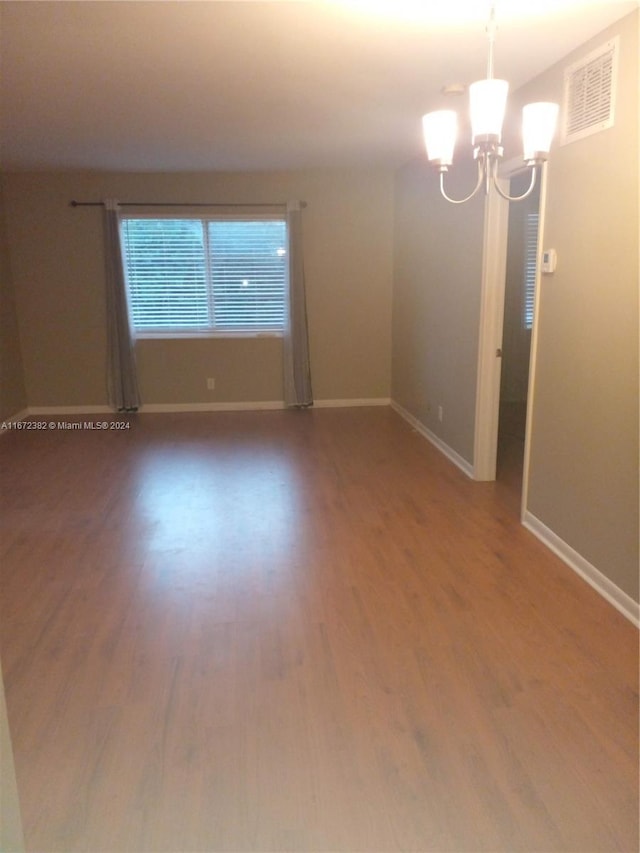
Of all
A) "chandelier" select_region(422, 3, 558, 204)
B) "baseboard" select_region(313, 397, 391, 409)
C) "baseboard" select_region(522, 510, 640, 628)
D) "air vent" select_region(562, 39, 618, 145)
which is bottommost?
"baseboard" select_region(522, 510, 640, 628)

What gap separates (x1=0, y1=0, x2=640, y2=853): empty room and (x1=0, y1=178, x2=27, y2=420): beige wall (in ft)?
0.17

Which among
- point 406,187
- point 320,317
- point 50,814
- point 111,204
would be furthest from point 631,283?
point 111,204

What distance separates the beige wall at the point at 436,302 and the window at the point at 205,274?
1.33 m

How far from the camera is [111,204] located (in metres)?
5.86

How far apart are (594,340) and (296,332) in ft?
12.7

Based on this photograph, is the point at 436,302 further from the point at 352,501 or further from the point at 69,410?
the point at 69,410

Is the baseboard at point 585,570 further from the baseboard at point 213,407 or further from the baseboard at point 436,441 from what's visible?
the baseboard at point 213,407

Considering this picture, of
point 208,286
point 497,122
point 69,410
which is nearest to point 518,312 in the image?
point 208,286

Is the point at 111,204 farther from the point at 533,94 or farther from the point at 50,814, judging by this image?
the point at 50,814

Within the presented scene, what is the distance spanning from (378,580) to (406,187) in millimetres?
4167

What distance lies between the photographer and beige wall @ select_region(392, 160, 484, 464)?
420cm

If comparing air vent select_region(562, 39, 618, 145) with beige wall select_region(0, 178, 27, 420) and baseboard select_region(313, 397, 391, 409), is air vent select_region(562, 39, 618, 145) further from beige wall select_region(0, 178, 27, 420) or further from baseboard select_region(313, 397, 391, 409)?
beige wall select_region(0, 178, 27, 420)

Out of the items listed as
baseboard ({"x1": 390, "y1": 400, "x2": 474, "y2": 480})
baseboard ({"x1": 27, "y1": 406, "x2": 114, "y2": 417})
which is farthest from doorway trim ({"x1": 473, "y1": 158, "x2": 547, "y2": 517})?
baseboard ({"x1": 27, "y1": 406, "x2": 114, "y2": 417})

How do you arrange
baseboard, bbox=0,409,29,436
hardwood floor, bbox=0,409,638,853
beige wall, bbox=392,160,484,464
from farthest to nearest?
1. baseboard, bbox=0,409,29,436
2. beige wall, bbox=392,160,484,464
3. hardwood floor, bbox=0,409,638,853
